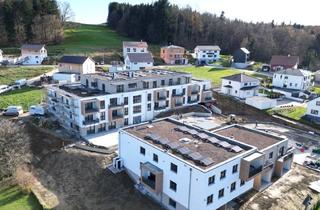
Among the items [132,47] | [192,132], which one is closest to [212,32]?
[132,47]

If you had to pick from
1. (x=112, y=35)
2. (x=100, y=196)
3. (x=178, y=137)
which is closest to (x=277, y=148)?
(x=178, y=137)

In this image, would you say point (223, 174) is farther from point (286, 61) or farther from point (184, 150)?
point (286, 61)

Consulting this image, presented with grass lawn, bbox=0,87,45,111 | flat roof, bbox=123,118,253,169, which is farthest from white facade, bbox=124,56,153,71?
flat roof, bbox=123,118,253,169

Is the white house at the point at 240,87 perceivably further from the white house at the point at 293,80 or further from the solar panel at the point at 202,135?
the solar panel at the point at 202,135

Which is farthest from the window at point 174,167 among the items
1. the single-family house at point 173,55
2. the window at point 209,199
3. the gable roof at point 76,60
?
the single-family house at point 173,55

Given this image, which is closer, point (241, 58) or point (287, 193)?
point (287, 193)

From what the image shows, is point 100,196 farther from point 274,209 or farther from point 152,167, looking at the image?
point 274,209

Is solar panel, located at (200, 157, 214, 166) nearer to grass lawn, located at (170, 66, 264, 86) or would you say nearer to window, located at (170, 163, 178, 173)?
window, located at (170, 163, 178, 173)
